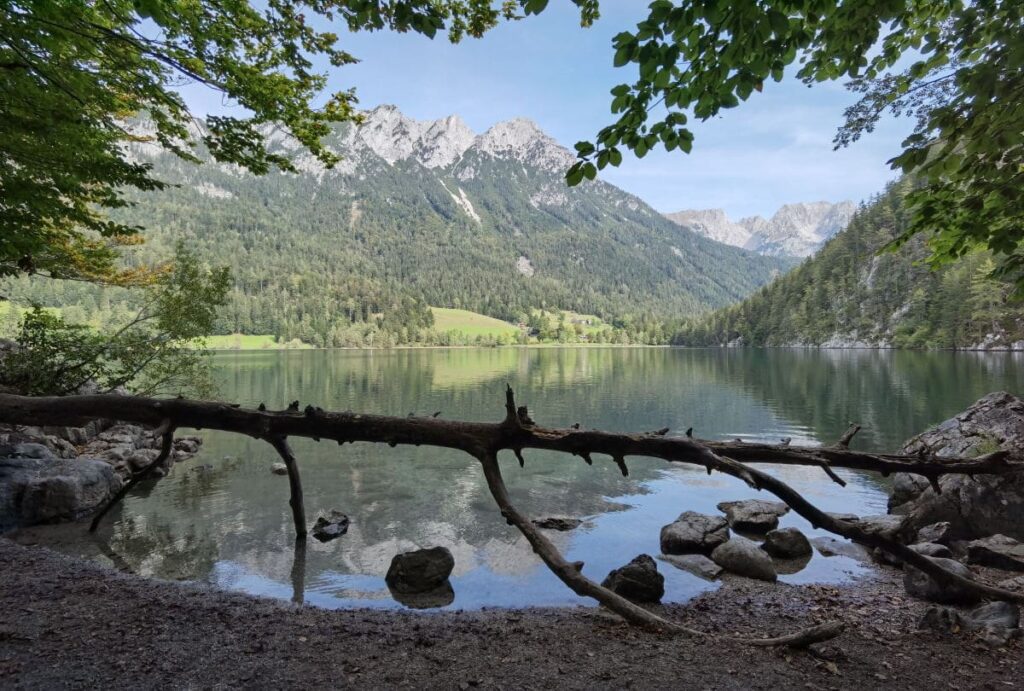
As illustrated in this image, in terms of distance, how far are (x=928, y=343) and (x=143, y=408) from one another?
455 ft

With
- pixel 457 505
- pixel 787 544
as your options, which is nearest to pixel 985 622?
pixel 787 544

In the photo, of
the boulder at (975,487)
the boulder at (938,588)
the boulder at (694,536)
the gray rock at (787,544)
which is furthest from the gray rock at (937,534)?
the boulder at (694,536)

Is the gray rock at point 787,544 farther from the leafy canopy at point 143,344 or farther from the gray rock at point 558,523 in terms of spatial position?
the leafy canopy at point 143,344

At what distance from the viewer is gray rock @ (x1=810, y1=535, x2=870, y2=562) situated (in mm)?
11867

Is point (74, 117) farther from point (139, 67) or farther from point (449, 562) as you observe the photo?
point (449, 562)

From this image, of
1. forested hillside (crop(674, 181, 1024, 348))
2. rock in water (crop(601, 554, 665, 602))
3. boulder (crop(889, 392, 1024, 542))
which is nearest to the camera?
rock in water (crop(601, 554, 665, 602))

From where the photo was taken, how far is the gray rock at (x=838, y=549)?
11.9 meters

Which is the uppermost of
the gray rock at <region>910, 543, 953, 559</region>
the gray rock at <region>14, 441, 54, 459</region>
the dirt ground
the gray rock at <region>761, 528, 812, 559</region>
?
the gray rock at <region>14, 441, 54, 459</region>

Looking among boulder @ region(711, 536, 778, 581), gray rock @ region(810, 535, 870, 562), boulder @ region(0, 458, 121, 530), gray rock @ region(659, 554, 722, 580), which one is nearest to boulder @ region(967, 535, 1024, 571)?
gray rock @ region(810, 535, 870, 562)

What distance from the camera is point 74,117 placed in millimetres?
9258

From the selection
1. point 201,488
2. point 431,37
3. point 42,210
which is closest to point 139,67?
point 42,210

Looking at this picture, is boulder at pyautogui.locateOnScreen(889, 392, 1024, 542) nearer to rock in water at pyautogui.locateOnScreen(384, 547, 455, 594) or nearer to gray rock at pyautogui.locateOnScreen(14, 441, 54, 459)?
rock in water at pyautogui.locateOnScreen(384, 547, 455, 594)

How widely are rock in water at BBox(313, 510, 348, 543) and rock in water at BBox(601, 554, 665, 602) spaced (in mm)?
6831

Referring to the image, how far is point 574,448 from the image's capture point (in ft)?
22.2
